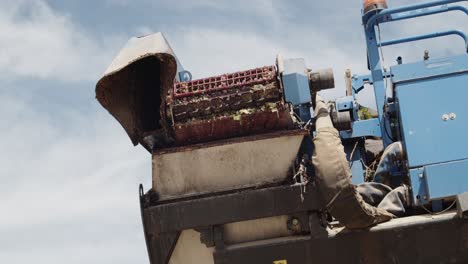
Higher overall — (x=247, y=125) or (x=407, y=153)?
(x=247, y=125)

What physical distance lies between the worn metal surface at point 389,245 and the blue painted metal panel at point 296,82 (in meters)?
0.69

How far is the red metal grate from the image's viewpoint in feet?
10.6

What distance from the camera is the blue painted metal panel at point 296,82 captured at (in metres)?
3.19

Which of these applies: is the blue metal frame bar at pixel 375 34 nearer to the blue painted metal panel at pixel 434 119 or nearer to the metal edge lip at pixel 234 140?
the blue painted metal panel at pixel 434 119

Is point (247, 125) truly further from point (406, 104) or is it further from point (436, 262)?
point (436, 262)

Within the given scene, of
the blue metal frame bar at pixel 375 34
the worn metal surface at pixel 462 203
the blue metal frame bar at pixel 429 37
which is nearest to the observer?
the worn metal surface at pixel 462 203

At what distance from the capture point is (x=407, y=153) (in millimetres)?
3193

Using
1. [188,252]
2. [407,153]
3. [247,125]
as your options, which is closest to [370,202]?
[407,153]

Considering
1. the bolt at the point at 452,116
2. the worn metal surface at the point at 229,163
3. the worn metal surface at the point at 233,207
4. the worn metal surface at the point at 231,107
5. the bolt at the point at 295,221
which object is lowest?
the bolt at the point at 295,221

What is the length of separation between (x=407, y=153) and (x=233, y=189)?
91 centimetres

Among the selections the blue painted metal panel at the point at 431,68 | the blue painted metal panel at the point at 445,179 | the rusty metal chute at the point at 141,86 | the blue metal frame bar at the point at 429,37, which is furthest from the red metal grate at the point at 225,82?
the blue metal frame bar at the point at 429,37

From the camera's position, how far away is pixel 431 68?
3.26m

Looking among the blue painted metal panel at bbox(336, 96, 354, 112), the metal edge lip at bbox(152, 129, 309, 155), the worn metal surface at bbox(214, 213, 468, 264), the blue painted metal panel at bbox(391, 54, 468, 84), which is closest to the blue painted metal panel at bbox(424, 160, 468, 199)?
the worn metal surface at bbox(214, 213, 468, 264)

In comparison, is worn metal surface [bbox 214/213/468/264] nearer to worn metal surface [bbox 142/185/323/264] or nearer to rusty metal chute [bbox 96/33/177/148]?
worn metal surface [bbox 142/185/323/264]
